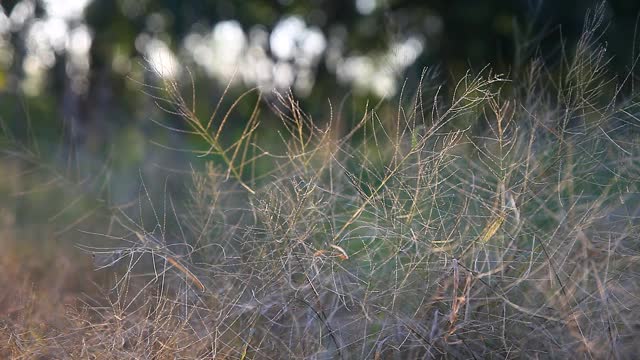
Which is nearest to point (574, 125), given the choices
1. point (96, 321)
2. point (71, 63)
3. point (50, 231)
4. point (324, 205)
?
point (324, 205)

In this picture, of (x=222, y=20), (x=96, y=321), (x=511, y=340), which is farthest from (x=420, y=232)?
(x=222, y=20)

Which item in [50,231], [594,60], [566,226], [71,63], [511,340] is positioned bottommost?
[71,63]

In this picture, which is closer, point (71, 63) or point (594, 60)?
point (594, 60)

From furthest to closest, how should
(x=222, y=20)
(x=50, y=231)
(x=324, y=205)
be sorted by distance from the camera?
1. (x=222, y=20)
2. (x=50, y=231)
3. (x=324, y=205)

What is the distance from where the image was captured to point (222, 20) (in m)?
16.6

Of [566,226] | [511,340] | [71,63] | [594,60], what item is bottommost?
[71,63]

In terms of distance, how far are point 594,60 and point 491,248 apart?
1.10 m

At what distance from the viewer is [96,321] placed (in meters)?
3.70

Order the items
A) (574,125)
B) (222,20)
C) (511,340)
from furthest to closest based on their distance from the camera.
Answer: (222,20), (574,125), (511,340)

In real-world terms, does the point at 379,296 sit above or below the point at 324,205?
below

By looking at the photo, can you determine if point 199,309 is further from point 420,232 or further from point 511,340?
point 511,340

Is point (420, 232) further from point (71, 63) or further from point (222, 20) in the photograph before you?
point (71, 63)

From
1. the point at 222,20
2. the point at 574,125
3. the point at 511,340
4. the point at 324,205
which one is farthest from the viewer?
the point at 222,20

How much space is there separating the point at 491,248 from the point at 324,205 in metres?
0.76
